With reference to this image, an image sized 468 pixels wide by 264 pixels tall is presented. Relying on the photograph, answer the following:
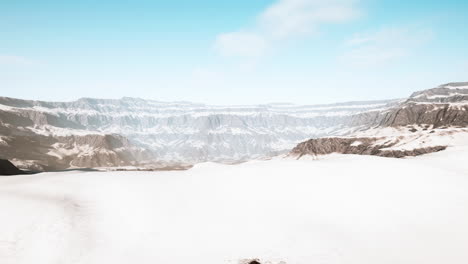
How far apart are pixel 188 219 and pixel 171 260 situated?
3.91m

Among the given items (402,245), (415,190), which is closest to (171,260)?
(402,245)

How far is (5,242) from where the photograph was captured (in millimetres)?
15578

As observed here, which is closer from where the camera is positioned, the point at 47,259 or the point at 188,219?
the point at 47,259

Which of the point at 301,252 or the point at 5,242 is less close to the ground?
the point at 5,242

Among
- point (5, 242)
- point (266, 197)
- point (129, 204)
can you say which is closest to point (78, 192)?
point (129, 204)

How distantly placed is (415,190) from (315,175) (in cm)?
597

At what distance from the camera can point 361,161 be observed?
81.3 feet

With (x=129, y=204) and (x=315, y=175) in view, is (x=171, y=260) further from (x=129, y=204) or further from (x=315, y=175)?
(x=315, y=175)

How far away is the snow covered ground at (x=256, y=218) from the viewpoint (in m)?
15.6

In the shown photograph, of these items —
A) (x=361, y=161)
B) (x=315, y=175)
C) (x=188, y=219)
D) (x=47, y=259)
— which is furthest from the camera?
(x=361, y=161)

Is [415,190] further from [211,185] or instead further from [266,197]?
[211,185]

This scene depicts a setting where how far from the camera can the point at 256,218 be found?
19.1 metres

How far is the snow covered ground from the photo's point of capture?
615 inches

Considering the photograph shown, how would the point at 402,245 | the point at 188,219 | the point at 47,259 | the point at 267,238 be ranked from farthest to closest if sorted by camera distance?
the point at 188,219 → the point at 267,238 → the point at 402,245 → the point at 47,259
